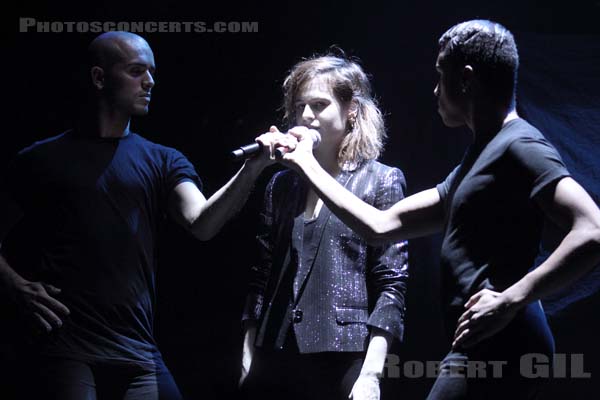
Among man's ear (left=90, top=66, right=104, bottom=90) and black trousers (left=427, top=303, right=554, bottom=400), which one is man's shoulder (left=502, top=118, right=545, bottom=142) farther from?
man's ear (left=90, top=66, right=104, bottom=90)

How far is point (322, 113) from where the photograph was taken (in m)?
2.46

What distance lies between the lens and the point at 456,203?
1.67 meters

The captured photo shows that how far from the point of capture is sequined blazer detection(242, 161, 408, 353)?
221cm

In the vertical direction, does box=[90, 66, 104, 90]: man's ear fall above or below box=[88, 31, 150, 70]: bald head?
below

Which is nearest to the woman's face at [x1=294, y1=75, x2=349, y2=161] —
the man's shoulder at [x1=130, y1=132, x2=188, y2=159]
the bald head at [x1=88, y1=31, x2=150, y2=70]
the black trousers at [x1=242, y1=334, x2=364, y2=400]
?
the man's shoulder at [x1=130, y1=132, x2=188, y2=159]

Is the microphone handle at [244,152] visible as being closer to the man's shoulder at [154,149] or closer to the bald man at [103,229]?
the bald man at [103,229]

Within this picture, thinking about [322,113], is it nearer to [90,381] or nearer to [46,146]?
[46,146]

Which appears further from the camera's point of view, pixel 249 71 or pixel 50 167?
pixel 249 71

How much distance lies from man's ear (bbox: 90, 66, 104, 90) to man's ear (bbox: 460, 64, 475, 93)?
132cm

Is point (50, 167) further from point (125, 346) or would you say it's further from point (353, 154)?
point (353, 154)

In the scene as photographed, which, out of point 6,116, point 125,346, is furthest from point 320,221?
point 6,116

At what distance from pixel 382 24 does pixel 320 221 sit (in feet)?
4.31

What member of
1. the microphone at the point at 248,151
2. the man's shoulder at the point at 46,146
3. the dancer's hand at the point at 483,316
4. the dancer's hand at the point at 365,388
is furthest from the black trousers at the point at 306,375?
the man's shoulder at the point at 46,146

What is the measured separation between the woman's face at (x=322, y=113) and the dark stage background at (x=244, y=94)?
780 millimetres
